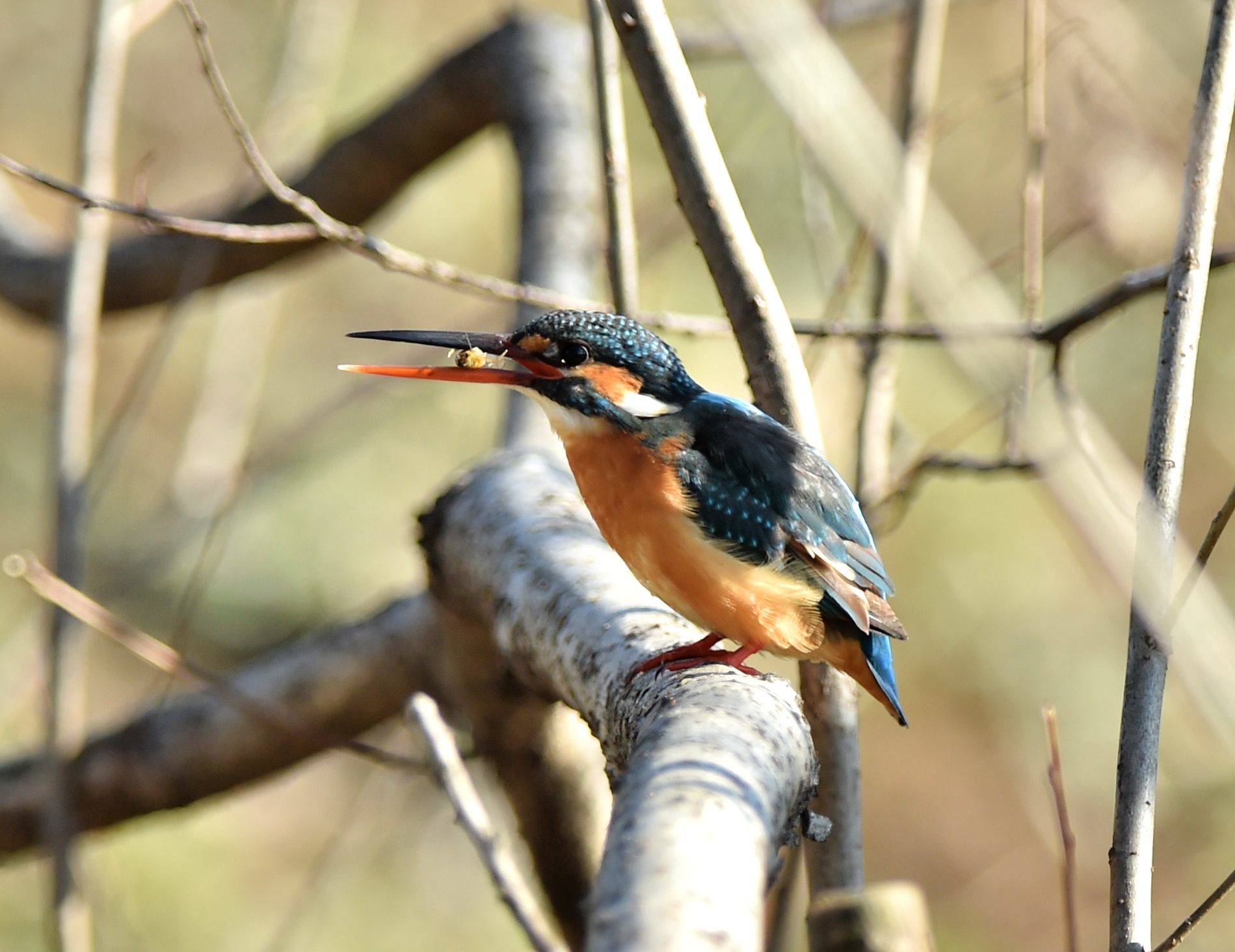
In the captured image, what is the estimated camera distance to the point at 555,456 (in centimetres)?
259

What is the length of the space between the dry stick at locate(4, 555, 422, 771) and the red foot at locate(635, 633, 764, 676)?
59 cm

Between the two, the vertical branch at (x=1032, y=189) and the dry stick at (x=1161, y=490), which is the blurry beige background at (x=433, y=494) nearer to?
the vertical branch at (x=1032, y=189)

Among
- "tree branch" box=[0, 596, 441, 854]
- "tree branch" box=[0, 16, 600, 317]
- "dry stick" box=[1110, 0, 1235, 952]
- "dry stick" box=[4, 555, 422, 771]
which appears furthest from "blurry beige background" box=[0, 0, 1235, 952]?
"dry stick" box=[1110, 0, 1235, 952]

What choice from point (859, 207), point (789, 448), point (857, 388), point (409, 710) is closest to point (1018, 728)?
point (857, 388)

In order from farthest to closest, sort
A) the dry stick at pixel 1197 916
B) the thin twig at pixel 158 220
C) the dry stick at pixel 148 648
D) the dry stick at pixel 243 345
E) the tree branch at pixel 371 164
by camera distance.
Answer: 1. the dry stick at pixel 243 345
2. the tree branch at pixel 371 164
3. the dry stick at pixel 148 648
4. the thin twig at pixel 158 220
5. the dry stick at pixel 1197 916

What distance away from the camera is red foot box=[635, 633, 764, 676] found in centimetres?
165

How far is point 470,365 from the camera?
85.2 inches

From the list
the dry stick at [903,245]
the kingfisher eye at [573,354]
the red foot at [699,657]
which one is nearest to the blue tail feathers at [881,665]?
the red foot at [699,657]

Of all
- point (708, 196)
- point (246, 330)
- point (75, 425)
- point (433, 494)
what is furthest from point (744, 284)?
point (433, 494)

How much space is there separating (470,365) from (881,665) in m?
0.87

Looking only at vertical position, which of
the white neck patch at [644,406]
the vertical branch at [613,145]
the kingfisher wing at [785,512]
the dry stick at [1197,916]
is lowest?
the dry stick at [1197,916]

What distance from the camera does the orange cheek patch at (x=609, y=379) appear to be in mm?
2252

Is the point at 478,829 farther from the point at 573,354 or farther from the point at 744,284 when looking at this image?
the point at 573,354

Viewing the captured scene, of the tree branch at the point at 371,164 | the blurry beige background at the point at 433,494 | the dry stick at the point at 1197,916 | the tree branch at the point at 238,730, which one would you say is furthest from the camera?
the blurry beige background at the point at 433,494
